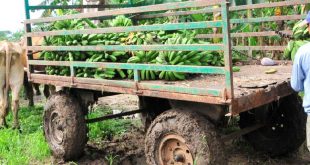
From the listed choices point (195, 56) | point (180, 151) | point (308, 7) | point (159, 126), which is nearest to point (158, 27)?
point (195, 56)

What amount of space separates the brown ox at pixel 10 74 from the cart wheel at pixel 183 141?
380 cm

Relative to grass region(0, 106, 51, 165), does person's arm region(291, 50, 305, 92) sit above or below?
above

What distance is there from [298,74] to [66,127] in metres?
2.83

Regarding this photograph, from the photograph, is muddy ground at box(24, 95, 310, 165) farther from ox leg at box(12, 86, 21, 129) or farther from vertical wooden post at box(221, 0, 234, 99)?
ox leg at box(12, 86, 21, 129)

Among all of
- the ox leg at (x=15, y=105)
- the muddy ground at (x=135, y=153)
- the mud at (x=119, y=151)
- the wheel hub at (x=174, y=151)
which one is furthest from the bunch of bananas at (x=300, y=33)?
the ox leg at (x=15, y=105)

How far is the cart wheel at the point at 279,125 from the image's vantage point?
4.73 m

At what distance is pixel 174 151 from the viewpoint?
12.6 feet

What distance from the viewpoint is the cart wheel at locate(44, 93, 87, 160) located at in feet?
16.4

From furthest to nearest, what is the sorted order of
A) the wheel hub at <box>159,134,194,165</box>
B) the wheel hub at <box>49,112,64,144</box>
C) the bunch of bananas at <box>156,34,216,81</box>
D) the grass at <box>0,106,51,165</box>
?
1. the grass at <box>0,106,51,165</box>
2. the wheel hub at <box>49,112,64,144</box>
3. the bunch of bananas at <box>156,34,216,81</box>
4. the wheel hub at <box>159,134,194,165</box>

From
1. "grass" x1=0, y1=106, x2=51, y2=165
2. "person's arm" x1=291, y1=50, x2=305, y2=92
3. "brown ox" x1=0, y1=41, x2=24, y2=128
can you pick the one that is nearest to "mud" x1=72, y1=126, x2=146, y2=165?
"grass" x1=0, y1=106, x2=51, y2=165

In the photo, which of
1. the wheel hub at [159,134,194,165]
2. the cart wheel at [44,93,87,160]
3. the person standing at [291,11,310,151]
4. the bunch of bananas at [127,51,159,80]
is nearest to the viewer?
the person standing at [291,11,310,151]

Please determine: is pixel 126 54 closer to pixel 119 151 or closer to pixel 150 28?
pixel 150 28

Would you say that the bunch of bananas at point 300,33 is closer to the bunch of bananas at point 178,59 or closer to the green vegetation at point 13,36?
the bunch of bananas at point 178,59

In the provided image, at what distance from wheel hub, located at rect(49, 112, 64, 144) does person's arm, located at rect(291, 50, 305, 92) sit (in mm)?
2879
